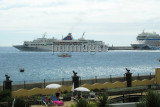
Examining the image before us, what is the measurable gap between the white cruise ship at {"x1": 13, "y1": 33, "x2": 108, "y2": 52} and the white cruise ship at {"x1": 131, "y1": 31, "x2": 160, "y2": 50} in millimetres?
27374

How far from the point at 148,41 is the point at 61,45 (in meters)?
56.8

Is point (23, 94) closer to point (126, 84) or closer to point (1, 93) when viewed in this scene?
point (1, 93)

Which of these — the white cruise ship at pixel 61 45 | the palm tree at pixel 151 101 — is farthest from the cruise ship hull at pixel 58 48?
the palm tree at pixel 151 101

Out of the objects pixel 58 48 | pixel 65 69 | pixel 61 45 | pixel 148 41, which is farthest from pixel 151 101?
pixel 148 41

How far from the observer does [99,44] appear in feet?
634

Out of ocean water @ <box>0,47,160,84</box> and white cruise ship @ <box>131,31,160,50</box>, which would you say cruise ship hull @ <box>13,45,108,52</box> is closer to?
white cruise ship @ <box>131,31,160,50</box>

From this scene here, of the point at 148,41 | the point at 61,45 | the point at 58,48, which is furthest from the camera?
the point at 148,41

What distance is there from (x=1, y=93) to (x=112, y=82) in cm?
989

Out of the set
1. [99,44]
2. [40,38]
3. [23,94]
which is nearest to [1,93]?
[23,94]

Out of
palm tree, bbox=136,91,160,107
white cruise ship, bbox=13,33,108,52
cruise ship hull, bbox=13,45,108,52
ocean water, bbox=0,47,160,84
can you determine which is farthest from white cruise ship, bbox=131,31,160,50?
palm tree, bbox=136,91,160,107

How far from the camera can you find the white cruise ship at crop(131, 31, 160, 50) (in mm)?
187087

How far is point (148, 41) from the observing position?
18738cm

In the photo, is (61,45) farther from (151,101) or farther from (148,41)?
(151,101)

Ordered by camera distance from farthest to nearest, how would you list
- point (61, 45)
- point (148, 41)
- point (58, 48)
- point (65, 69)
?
point (148, 41), point (61, 45), point (58, 48), point (65, 69)
